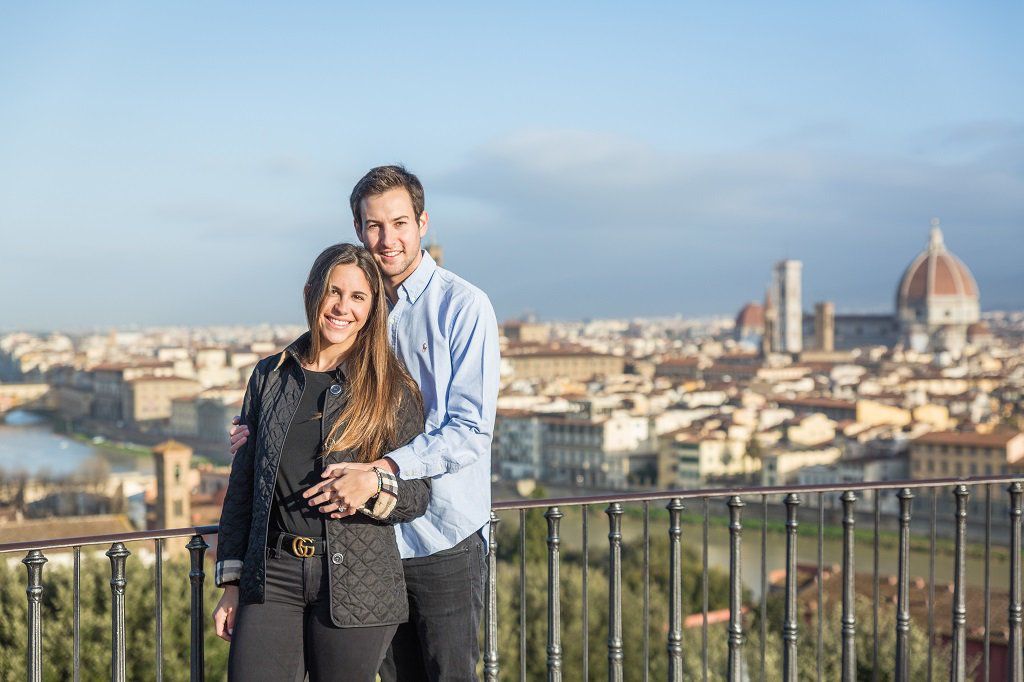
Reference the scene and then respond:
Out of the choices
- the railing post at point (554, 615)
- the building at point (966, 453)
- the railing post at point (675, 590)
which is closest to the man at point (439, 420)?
the railing post at point (554, 615)

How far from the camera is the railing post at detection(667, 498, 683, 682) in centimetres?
204

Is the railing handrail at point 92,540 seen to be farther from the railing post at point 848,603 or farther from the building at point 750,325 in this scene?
the building at point 750,325

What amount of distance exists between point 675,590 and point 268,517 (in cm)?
94

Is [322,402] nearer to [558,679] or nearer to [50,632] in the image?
[558,679]

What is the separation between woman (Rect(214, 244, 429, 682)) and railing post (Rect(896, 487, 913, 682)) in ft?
3.80

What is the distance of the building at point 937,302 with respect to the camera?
66.5 m

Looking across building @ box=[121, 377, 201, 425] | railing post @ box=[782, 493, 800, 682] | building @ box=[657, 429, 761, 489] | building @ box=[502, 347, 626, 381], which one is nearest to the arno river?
building @ box=[121, 377, 201, 425]

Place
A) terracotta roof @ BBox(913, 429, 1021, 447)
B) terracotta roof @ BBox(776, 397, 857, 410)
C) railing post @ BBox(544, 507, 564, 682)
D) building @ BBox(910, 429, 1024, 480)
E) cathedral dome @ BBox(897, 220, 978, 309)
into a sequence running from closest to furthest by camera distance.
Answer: railing post @ BBox(544, 507, 564, 682) < building @ BBox(910, 429, 1024, 480) < terracotta roof @ BBox(913, 429, 1021, 447) < terracotta roof @ BBox(776, 397, 857, 410) < cathedral dome @ BBox(897, 220, 978, 309)

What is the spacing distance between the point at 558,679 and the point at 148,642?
587 centimetres

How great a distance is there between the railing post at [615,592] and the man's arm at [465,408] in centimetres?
55

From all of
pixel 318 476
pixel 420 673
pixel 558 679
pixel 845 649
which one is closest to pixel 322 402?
pixel 318 476

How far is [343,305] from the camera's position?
143cm

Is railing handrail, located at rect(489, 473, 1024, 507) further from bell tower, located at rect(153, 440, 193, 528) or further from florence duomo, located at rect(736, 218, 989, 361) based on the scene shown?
florence duomo, located at rect(736, 218, 989, 361)

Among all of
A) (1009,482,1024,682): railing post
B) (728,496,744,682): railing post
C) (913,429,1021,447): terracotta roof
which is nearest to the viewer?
(728,496,744,682): railing post
